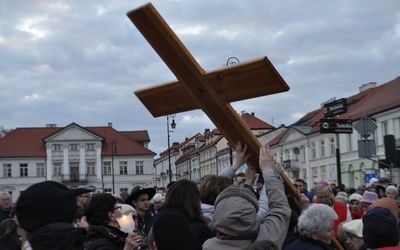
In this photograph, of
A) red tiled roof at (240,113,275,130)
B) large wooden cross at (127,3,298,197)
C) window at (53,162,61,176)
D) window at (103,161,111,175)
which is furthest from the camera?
red tiled roof at (240,113,275,130)

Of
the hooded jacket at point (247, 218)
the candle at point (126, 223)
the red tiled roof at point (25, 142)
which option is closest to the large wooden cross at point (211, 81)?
the hooded jacket at point (247, 218)

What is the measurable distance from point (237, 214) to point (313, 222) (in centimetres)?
104

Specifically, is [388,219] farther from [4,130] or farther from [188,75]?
[4,130]

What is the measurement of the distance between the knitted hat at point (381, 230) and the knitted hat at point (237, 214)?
3.50ft

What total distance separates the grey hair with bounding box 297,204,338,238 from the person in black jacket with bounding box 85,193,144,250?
1.29m

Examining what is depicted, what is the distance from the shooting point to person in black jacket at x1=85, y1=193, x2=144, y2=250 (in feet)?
13.6

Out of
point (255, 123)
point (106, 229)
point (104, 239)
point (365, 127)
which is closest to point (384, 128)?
point (365, 127)

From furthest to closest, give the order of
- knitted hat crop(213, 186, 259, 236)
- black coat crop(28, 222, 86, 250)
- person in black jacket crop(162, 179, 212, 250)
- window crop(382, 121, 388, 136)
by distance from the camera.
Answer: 1. window crop(382, 121, 388, 136)
2. person in black jacket crop(162, 179, 212, 250)
3. knitted hat crop(213, 186, 259, 236)
4. black coat crop(28, 222, 86, 250)

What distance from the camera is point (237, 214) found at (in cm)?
378

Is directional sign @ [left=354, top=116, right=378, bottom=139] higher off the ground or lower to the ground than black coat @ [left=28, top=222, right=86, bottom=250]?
higher

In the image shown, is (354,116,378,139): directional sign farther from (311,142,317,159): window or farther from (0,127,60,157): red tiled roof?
(0,127,60,157): red tiled roof

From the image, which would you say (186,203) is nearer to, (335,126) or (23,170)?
(335,126)

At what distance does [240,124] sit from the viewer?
373 centimetres

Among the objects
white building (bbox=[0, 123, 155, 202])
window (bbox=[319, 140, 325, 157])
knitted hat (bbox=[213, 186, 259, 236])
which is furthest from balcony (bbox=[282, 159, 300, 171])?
knitted hat (bbox=[213, 186, 259, 236])
